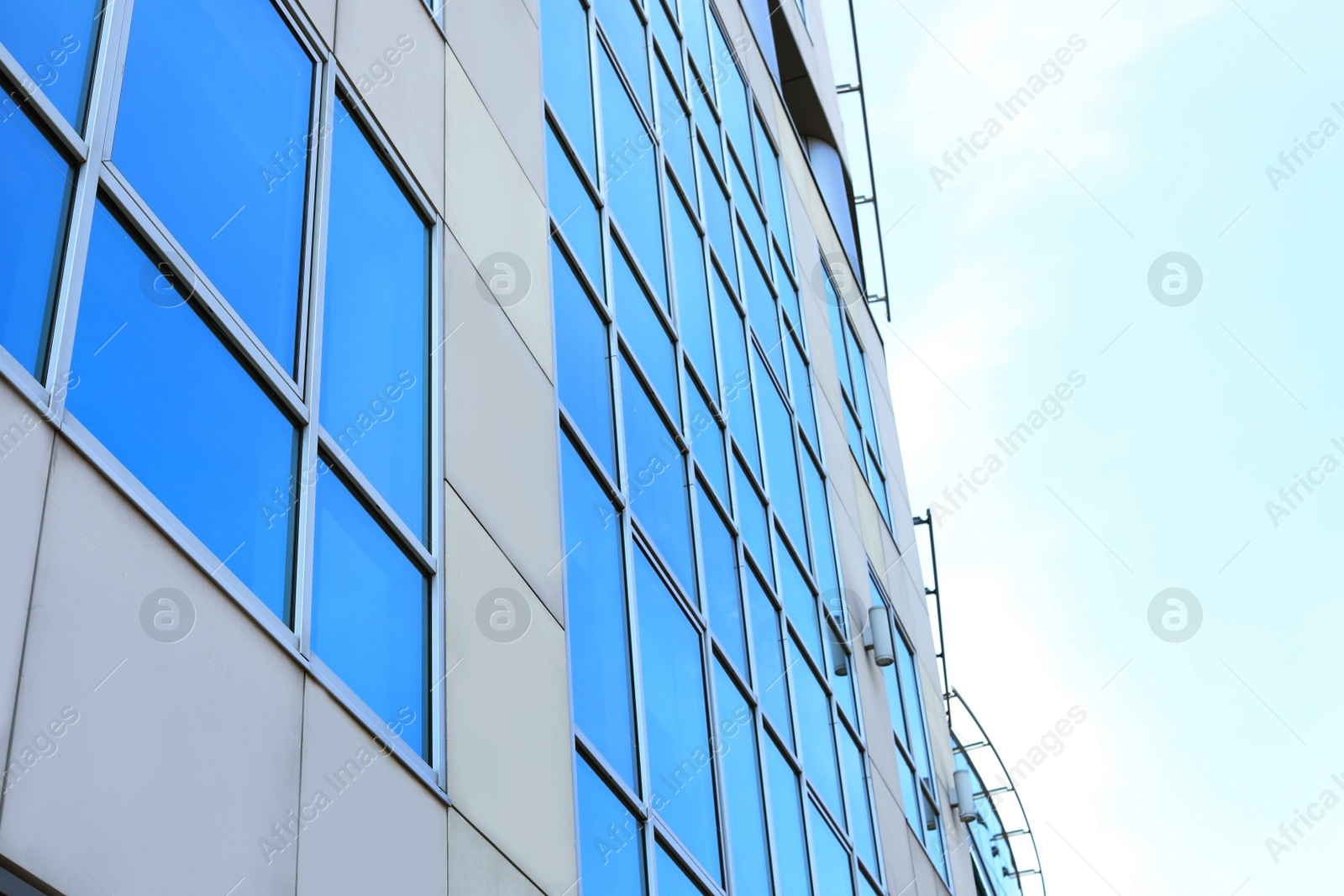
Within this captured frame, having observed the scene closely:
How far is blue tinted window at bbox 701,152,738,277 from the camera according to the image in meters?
20.4

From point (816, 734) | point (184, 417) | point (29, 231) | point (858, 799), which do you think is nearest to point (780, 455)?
point (816, 734)

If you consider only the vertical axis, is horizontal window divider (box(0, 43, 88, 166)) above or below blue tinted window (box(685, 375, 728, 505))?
above

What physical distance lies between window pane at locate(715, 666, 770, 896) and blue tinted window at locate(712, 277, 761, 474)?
430cm

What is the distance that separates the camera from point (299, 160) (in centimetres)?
881

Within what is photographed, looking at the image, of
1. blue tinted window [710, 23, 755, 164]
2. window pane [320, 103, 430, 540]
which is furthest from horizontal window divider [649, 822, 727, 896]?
blue tinted window [710, 23, 755, 164]

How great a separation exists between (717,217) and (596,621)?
34.6ft

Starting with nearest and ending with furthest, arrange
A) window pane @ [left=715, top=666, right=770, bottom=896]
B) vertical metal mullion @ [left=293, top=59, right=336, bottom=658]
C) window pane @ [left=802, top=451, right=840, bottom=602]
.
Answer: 1. vertical metal mullion @ [left=293, top=59, right=336, bottom=658]
2. window pane @ [left=715, top=666, right=770, bottom=896]
3. window pane @ [left=802, top=451, right=840, bottom=602]

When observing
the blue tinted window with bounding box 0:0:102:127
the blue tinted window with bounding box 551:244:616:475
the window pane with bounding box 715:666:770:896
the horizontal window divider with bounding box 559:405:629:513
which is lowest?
the window pane with bounding box 715:666:770:896

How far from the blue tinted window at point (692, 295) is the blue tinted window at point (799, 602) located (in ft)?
9.08

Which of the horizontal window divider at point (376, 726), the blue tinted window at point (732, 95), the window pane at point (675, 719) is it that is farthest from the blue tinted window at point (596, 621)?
the blue tinted window at point (732, 95)

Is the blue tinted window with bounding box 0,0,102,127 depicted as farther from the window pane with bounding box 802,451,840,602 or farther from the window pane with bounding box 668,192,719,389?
the window pane with bounding box 802,451,840,602

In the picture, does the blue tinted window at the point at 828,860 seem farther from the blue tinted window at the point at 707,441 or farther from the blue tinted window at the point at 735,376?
the blue tinted window at the point at 735,376

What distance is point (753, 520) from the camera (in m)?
18.3

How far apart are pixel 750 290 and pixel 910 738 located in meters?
8.35
